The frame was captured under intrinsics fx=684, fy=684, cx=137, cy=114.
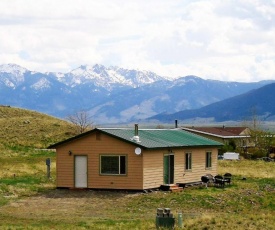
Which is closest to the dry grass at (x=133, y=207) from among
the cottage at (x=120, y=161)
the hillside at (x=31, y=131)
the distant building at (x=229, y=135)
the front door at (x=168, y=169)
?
the cottage at (x=120, y=161)

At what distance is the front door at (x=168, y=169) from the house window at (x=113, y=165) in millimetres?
2666

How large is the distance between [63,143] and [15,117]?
6581 cm

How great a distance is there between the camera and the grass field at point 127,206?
83.3 ft

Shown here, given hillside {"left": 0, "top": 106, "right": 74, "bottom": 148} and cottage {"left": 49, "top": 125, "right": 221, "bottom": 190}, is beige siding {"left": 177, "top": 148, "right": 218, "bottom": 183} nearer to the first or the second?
cottage {"left": 49, "top": 125, "right": 221, "bottom": 190}

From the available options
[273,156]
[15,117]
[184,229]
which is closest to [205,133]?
[273,156]

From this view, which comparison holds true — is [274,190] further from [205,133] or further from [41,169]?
[205,133]

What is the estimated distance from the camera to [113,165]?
37656mm

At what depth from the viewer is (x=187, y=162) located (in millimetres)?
41125

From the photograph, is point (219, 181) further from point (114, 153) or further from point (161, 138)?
point (114, 153)

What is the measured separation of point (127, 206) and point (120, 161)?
5726mm

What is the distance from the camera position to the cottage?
3697 cm

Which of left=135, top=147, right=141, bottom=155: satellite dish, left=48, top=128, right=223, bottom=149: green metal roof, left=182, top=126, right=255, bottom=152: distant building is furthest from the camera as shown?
left=182, top=126, right=255, bottom=152: distant building

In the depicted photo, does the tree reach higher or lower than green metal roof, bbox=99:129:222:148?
higher

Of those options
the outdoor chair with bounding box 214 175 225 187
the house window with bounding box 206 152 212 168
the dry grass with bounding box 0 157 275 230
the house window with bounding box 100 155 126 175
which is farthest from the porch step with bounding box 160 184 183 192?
the house window with bounding box 206 152 212 168
